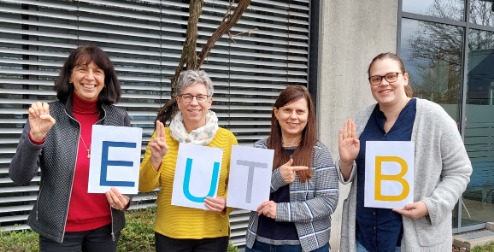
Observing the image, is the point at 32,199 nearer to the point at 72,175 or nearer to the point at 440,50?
the point at 72,175

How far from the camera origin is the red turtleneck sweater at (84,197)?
227 centimetres

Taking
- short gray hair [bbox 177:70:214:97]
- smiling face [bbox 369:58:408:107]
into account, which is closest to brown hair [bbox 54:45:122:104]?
short gray hair [bbox 177:70:214:97]

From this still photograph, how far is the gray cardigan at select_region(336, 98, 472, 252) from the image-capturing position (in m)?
2.28

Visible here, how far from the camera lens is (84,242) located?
92.5 inches

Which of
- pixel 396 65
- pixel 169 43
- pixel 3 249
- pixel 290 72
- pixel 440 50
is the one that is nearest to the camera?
pixel 396 65

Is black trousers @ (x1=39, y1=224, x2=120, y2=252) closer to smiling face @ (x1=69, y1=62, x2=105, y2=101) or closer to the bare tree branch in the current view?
smiling face @ (x1=69, y1=62, x2=105, y2=101)

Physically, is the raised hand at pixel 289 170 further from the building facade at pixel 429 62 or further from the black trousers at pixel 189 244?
the building facade at pixel 429 62

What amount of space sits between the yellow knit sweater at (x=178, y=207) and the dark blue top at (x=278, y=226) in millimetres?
236

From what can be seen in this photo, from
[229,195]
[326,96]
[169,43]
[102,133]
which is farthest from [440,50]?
[102,133]

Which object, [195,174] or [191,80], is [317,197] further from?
[191,80]

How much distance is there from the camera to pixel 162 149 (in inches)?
94.0

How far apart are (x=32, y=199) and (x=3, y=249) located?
0.81m

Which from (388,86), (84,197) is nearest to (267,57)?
(388,86)

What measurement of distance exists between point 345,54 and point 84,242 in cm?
423
